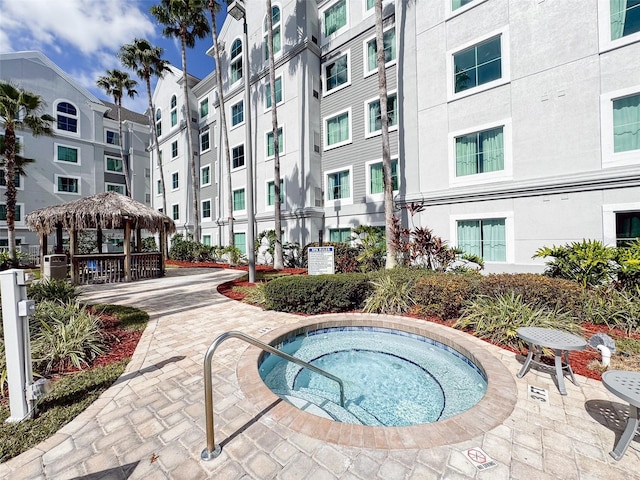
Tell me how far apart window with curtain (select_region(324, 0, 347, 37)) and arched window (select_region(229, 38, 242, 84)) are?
25.5 feet

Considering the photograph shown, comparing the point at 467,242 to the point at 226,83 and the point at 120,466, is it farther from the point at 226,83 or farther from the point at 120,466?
the point at 226,83

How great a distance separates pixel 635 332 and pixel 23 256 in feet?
107

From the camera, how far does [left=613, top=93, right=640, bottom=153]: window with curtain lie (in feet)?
28.1

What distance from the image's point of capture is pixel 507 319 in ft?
18.2

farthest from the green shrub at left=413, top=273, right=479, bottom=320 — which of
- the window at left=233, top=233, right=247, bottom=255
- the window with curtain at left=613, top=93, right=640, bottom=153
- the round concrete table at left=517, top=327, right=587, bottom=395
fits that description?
the window at left=233, top=233, right=247, bottom=255

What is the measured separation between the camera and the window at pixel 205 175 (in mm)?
25234

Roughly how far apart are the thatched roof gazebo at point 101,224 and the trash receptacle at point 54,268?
0.56 m

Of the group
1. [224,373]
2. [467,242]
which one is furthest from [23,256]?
A: [467,242]

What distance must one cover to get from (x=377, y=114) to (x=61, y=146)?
31.5 metres

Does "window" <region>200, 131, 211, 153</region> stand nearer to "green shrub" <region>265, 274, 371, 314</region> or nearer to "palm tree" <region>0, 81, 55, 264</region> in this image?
"palm tree" <region>0, 81, 55, 264</region>

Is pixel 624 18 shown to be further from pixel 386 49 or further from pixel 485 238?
pixel 386 49

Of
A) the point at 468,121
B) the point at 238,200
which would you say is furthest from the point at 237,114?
the point at 468,121

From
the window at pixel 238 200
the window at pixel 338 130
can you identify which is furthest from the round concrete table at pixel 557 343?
the window at pixel 238 200

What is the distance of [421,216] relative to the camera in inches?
509
